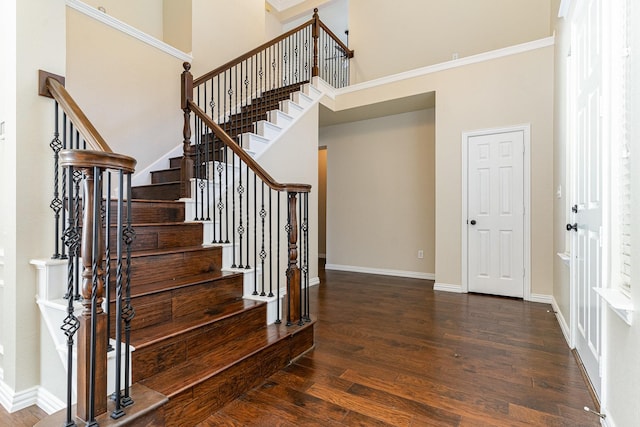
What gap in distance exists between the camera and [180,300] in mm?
2047

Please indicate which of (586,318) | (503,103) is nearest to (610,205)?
(586,318)

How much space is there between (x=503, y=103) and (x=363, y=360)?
11.1 ft

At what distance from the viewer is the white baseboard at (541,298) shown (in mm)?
3593

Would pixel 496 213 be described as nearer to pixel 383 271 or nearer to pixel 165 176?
pixel 383 271

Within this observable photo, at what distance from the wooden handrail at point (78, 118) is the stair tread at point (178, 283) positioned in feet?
→ 2.79

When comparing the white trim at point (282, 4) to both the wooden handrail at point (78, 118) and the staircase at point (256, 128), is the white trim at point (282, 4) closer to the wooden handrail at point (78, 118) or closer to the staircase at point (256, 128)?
the staircase at point (256, 128)

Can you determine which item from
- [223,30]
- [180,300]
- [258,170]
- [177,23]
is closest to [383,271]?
[258,170]

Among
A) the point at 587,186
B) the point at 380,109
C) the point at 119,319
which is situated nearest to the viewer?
the point at 119,319

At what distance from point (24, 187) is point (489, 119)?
4.36 metres

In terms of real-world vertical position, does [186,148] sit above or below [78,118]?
above

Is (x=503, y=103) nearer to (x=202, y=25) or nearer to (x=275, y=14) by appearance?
(x=202, y=25)

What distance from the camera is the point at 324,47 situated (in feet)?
18.2

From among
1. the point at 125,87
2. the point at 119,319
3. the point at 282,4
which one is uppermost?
the point at 282,4

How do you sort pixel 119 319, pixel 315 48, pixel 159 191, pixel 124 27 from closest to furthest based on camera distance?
pixel 119 319, pixel 159 191, pixel 124 27, pixel 315 48
